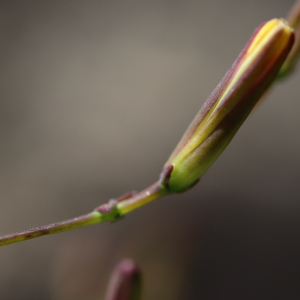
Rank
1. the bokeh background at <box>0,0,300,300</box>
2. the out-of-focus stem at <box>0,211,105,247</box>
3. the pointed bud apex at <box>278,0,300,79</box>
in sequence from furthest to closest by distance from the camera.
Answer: the bokeh background at <box>0,0,300,300</box>
the pointed bud apex at <box>278,0,300,79</box>
the out-of-focus stem at <box>0,211,105,247</box>

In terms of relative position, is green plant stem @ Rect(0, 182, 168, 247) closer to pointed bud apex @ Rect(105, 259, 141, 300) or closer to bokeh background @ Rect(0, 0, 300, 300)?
pointed bud apex @ Rect(105, 259, 141, 300)

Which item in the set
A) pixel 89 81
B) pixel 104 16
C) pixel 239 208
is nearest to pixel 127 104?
pixel 89 81

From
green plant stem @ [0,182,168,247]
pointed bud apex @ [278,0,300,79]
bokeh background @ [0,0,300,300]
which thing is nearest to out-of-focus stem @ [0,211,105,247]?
green plant stem @ [0,182,168,247]

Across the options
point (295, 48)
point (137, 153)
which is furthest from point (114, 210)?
point (137, 153)

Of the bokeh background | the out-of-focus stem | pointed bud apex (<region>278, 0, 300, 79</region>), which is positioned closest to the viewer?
the out-of-focus stem

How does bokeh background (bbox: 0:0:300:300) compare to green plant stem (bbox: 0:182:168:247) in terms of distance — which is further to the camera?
bokeh background (bbox: 0:0:300:300)

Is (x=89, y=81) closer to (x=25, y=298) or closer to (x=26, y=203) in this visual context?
(x=26, y=203)

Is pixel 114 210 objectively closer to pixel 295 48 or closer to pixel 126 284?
pixel 126 284
